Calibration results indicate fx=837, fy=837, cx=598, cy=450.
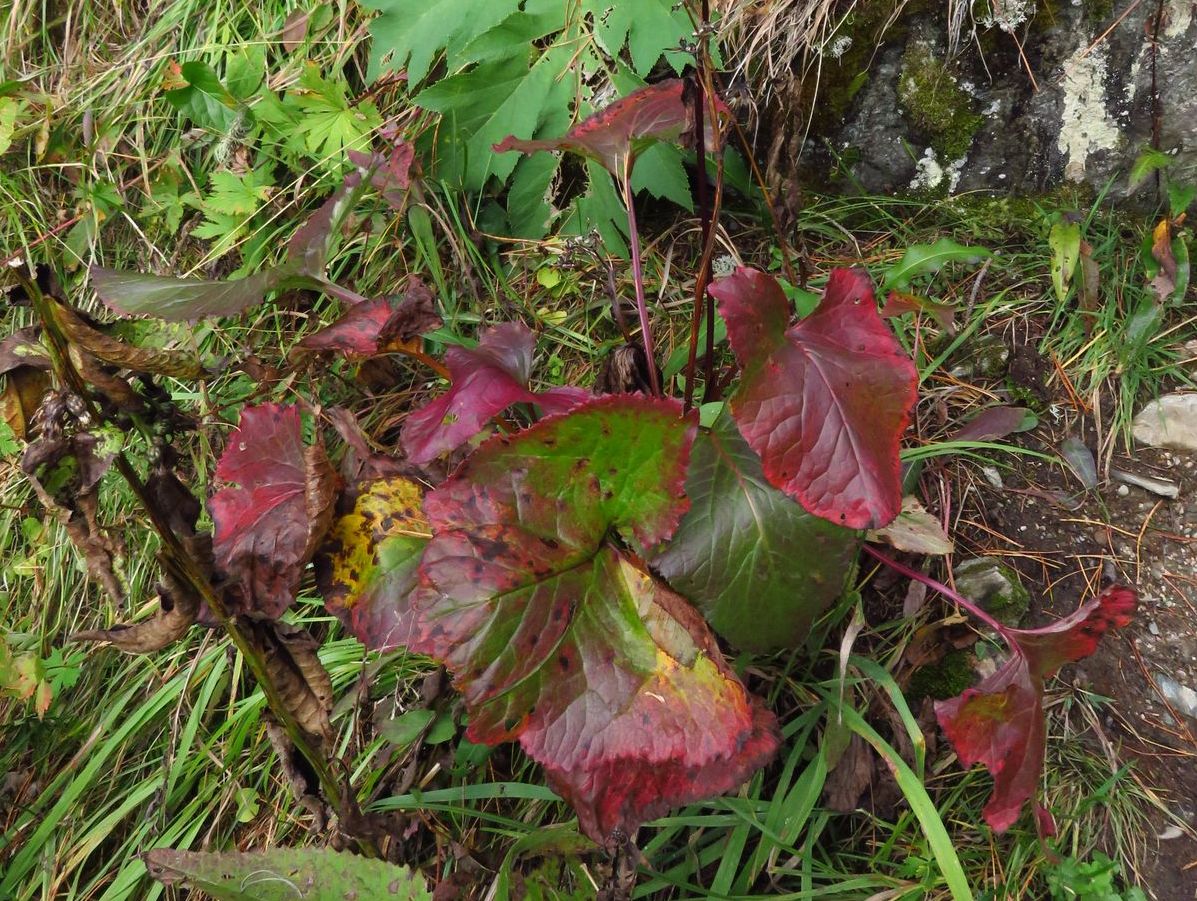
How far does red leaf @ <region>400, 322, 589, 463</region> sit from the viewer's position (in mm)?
1151

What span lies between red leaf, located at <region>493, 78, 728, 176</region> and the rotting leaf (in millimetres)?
674

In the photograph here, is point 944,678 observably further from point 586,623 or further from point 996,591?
point 586,623

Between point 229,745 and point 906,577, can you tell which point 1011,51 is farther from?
point 229,745

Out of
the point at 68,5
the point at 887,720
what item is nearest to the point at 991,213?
the point at 887,720

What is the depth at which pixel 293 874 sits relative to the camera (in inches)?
47.3

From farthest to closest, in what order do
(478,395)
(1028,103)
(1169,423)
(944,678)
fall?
(1028,103)
(1169,423)
(944,678)
(478,395)

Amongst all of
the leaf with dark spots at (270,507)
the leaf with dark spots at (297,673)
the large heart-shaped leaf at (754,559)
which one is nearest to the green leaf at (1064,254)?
the large heart-shaped leaf at (754,559)

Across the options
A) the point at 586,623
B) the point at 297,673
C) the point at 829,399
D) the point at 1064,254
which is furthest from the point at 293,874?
the point at 1064,254

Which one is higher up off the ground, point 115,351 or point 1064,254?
point 115,351

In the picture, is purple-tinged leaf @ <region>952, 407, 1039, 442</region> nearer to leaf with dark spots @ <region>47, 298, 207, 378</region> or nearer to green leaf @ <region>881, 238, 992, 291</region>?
green leaf @ <region>881, 238, 992, 291</region>

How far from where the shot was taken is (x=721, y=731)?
1.03m

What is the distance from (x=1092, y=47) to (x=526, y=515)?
5.09ft

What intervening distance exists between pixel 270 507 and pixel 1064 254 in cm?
148

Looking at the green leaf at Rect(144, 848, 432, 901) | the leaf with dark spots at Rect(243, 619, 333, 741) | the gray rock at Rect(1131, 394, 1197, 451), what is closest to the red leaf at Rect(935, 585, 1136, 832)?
the gray rock at Rect(1131, 394, 1197, 451)
